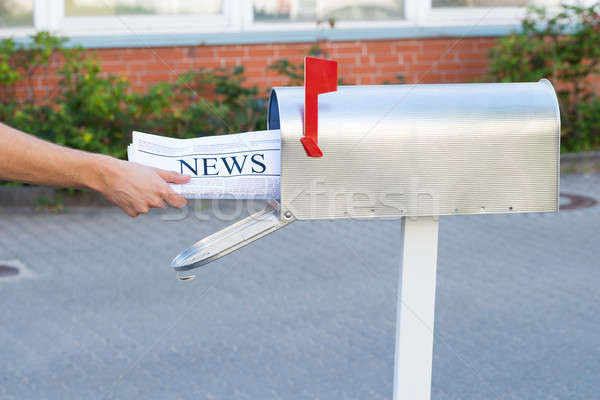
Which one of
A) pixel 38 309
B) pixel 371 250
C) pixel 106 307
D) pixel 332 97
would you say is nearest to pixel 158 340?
pixel 106 307

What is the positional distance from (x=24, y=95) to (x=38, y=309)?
3935 mm

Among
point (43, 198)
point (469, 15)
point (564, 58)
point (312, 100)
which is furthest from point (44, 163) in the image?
point (469, 15)

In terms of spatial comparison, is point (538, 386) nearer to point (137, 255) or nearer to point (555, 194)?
point (555, 194)

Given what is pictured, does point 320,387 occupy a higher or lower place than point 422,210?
lower

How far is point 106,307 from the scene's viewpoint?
4.49 meters

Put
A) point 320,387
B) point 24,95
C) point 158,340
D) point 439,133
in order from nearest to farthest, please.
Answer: point 439,133
point 320,387
point 158,340
point 24,95

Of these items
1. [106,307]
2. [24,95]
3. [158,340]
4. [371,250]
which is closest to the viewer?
[158,340]

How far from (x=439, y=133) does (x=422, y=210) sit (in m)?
0.20

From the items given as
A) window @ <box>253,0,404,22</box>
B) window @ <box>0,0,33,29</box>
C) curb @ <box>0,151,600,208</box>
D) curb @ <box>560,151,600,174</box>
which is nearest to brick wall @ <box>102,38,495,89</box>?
window @ <box>253,0,404,22</box>

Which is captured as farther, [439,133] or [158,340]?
[158,340]

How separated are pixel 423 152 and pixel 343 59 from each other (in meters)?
6.74

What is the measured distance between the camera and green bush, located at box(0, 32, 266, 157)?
7008 mm

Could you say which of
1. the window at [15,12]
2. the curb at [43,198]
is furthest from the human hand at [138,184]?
the window at [15,12]

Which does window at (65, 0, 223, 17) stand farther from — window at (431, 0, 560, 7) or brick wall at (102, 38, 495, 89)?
window at (431, 0, 560, 7)
